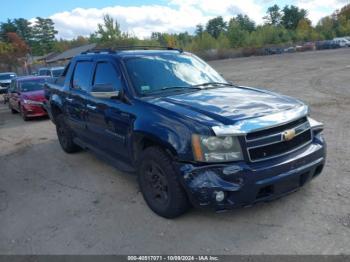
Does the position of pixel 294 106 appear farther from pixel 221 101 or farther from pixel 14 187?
pixel 14 187

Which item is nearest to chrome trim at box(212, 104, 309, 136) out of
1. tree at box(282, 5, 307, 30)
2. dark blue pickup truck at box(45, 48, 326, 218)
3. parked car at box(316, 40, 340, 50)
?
dark blue pickup truck at box(45, 48, 326, 218)

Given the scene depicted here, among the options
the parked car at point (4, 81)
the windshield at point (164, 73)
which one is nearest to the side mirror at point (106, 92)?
the windshield at point (164, 73)

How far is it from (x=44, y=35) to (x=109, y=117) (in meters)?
107

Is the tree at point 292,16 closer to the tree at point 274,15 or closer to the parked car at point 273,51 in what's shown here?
the tree at point 274,15

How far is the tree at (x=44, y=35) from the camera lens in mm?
98125

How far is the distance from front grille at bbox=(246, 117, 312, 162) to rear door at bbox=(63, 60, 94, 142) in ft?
9.66

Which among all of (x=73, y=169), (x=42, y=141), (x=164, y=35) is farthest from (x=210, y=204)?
(x=164, y=35)

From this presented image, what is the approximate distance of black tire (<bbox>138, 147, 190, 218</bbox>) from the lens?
3.68 metres

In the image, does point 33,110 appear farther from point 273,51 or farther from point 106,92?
point 273,51

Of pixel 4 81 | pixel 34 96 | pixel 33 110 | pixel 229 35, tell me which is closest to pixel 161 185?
pixel 33 110

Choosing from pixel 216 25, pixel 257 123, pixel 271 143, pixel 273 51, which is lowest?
pixel 273 51

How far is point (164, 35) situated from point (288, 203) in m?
82.4

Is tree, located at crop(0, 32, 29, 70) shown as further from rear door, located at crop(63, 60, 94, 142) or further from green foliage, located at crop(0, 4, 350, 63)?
rear door, located at crop(63, 60, 94, 142)

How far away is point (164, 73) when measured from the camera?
15.4 ft
